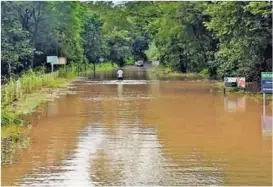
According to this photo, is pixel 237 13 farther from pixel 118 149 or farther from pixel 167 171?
pixel 167 171

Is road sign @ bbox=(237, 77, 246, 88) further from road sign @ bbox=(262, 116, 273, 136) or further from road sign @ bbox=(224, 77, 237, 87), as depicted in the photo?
road sign @ bbox=(262, 116, 273, 136)

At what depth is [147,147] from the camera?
1137cm

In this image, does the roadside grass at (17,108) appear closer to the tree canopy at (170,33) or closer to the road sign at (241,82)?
the tree canopy at (170,33)

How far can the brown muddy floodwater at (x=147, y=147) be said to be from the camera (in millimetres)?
8562

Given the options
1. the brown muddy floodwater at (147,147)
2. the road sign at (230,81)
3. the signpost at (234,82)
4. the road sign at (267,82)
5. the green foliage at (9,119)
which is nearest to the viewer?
the brown muddy floodwater at (147,147)

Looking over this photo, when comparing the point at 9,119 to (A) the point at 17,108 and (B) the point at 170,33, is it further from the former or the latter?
(B) the point at 170,33

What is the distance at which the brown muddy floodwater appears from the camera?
8.56 metres

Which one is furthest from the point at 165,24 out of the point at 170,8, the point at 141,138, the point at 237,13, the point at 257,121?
the point at 141,138

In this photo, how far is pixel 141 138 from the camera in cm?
1265

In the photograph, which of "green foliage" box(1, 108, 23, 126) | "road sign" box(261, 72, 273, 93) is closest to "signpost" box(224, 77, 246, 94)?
"road sign" box(261, 72, 273, 93)

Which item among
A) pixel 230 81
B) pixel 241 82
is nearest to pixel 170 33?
pixel 230 81

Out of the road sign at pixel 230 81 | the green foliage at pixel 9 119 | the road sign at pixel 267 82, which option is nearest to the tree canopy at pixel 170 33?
the road sign at pixel 230 81

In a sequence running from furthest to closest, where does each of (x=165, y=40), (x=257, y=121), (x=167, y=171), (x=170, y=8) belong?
1. (x=165, y=40)
2. (x=170, y=8)
3. (x=257, y=121)
4. (x=167, y=171)

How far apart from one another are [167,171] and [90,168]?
128 centimetres
